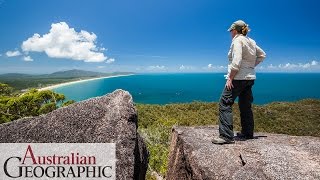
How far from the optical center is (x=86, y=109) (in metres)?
6.25

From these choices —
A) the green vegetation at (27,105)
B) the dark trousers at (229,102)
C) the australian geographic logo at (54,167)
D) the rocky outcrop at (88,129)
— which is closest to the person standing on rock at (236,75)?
the dark trousers at (229,102)

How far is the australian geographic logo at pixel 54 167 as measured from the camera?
5418 mm

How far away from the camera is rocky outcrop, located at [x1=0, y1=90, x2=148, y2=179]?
→ 5668mm

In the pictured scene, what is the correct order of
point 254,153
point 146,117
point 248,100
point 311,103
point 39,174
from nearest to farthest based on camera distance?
point 39,174
point 254,153
point 248,100
point 146,117
point 311,103

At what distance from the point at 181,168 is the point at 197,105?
251ft

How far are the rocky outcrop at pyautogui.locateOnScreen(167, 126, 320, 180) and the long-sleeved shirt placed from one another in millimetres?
1751

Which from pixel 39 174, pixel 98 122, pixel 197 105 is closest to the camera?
pixel 39 174

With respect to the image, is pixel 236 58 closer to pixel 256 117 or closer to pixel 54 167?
pixel 54 167

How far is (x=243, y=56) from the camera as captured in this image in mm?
7152

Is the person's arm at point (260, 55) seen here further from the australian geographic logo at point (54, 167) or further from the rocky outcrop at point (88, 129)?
the australian geographic logo at point (54, 167)

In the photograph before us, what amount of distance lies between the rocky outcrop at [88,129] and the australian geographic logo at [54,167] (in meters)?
0.28

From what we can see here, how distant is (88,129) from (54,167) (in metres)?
0.94

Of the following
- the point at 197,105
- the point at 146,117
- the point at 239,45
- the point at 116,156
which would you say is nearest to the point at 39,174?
the point at 116,156

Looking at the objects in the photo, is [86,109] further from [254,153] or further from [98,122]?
[254,153]
